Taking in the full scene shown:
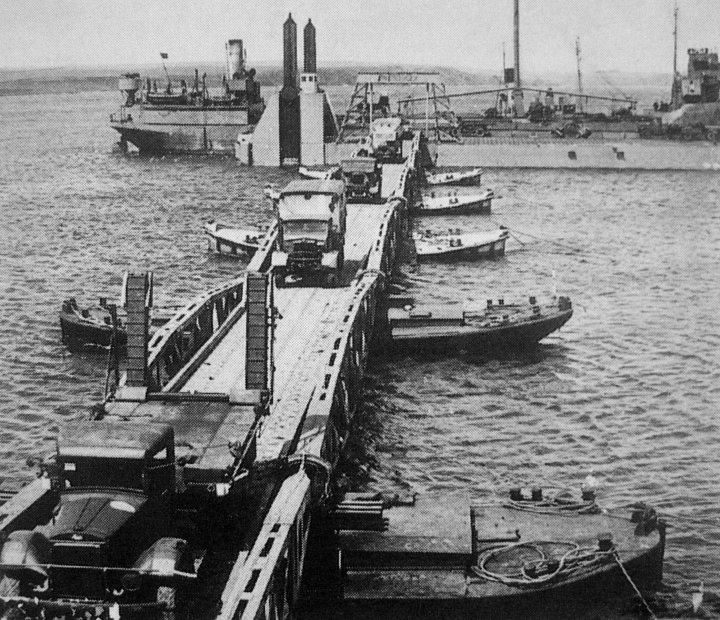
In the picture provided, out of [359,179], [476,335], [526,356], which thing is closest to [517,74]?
[359,179]

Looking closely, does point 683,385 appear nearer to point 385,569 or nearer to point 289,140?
point 385,569

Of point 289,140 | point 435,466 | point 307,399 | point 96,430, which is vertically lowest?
point 435,466

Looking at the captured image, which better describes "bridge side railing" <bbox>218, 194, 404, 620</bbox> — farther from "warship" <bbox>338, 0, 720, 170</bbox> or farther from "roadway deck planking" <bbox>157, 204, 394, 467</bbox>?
"warship" <bbox>338, 0, 720, 170</bbox>

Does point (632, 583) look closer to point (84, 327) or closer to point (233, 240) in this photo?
point (84, 327)

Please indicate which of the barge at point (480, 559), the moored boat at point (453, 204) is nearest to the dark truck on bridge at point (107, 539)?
the barge at point (480, 559)

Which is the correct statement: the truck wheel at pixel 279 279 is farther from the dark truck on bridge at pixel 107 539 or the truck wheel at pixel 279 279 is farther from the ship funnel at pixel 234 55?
the ship funnel at pixel 234 55

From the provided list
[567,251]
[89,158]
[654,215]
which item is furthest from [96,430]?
[89,158]

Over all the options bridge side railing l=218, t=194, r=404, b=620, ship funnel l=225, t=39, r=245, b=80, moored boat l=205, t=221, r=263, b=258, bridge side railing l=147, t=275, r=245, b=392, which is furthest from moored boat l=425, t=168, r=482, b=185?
ship funnel l=225, t=39, r=245, b=80
